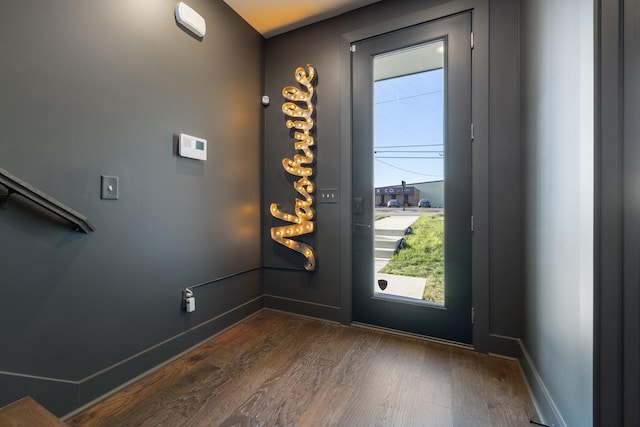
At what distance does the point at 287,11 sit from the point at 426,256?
2457mm

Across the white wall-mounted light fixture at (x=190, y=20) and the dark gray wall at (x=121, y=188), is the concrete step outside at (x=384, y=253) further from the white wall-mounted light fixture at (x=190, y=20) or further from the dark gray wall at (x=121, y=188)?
the white wall-mounted light fixture at (x=190, y=20)

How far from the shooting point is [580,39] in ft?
3.41

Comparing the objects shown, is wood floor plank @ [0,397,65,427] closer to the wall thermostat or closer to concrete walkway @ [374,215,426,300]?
the wall thermostat

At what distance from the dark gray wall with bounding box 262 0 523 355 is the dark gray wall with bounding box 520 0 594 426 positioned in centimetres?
14

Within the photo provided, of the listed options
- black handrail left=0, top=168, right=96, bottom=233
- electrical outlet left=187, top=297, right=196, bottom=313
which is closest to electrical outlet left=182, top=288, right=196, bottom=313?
electrical outlet left=187, top=297, right=196, bottom=313

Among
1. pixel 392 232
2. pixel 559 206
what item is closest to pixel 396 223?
pixel 392 232

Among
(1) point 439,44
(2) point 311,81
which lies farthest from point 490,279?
(2) point 311,81

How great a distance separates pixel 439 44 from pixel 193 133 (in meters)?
2.04

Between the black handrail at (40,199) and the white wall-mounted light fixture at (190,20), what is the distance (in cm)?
149

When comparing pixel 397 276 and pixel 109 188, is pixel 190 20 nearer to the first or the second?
pixel 109 188

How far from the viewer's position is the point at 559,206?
1241 mm

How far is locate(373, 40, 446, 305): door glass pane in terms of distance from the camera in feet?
7.10

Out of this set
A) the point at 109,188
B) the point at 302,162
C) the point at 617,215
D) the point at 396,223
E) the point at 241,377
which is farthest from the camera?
the point at 302,162

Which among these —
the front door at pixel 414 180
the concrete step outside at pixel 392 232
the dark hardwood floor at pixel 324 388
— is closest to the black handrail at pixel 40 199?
the dark hardwood floor at pixel 324 388
